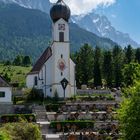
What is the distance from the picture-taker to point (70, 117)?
217ft

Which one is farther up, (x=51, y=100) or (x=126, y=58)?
(x=126, y=58)

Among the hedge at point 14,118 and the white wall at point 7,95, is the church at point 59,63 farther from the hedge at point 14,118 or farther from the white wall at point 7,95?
the hedge at point 14,118

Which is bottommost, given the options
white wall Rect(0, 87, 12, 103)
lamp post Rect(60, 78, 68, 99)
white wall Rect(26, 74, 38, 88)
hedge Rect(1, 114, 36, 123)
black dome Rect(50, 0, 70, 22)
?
hedge Rect(1, 114, 36, 123)

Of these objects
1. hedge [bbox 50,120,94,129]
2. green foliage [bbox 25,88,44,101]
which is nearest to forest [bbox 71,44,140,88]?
green foliage [bbox 25,88,44,101]

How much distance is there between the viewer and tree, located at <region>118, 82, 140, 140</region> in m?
37.6

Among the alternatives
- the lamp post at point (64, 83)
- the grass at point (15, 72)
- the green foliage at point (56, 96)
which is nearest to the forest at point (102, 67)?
the lamp post at point (64, 83)

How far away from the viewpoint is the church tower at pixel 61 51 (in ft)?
278

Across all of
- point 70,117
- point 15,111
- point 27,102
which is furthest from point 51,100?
point 70,117

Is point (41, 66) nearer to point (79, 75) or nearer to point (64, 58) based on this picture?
point (64, 58)

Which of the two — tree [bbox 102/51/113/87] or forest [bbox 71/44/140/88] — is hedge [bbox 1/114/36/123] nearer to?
forest [bbox 71/44/140/88]

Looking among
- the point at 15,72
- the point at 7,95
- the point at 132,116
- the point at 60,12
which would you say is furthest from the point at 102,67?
the point at 132,116

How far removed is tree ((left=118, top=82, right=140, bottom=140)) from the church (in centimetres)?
4488

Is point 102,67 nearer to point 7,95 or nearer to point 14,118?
point 7,95

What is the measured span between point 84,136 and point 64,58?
3112cm
